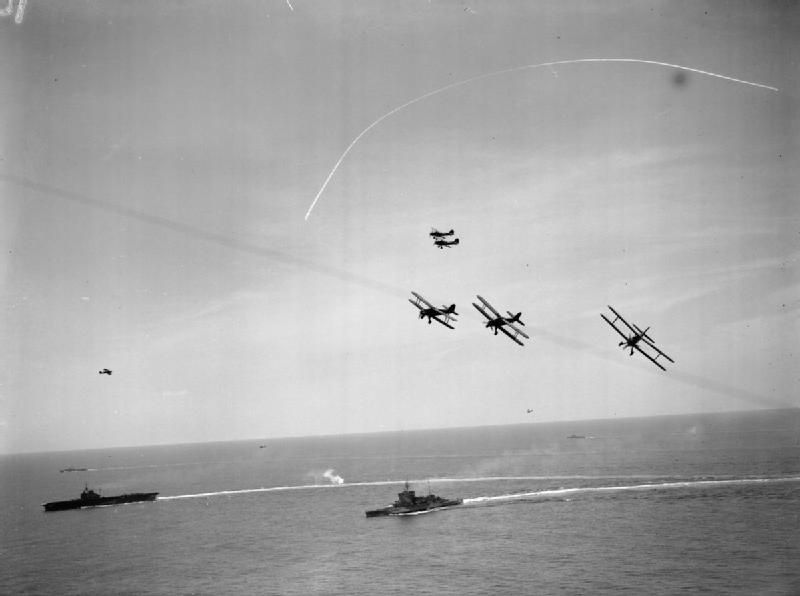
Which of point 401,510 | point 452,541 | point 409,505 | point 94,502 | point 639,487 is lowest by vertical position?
point 452,541

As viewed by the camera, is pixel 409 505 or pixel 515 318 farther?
pixel 409 505

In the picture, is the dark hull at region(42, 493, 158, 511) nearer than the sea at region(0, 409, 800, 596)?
No

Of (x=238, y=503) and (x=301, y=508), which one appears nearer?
(x=301, y=508)

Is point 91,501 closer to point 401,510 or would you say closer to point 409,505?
point 401,510

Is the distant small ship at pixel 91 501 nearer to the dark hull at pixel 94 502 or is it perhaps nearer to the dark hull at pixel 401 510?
the dark hull at pixel 94 502

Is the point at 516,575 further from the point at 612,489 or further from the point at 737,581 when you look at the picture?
the point at 612,489

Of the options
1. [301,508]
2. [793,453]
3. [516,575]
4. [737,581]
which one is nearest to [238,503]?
[301,508]

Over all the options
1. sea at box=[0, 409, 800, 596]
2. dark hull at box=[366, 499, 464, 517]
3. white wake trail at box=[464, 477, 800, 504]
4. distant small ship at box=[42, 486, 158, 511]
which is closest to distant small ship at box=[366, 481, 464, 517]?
dark hull at box=[366, 499, 464, 517]

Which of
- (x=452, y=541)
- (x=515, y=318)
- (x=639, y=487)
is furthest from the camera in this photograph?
(x=639, y=487)

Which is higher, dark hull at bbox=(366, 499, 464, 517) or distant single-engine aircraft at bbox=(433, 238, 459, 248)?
distant single-engine aircraft at bbox=(433, 238, 459, 248)

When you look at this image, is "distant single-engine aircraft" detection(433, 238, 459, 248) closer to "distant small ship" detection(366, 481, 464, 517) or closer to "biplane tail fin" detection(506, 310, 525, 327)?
"biplane tail fin" detection(506, 310, 525, 327)

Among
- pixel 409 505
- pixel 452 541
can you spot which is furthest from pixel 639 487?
pixel 452 541
